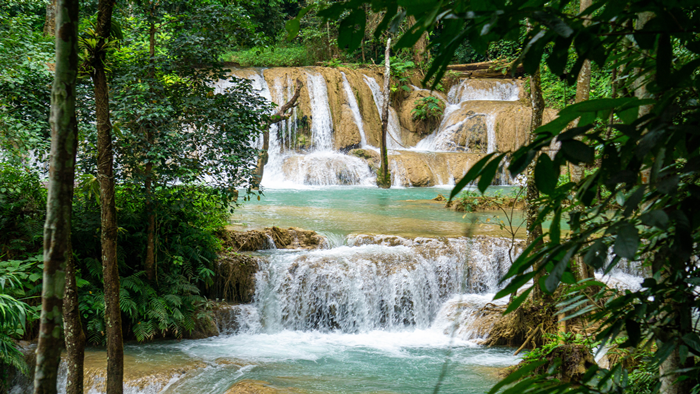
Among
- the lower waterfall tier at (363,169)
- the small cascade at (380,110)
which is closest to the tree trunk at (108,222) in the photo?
the lower waterfall tier at (363,169)

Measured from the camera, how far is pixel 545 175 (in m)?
0.71

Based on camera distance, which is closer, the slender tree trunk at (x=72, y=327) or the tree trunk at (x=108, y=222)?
the slender tree trunk at (x=72, y=327)

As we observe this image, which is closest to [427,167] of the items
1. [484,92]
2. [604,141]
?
[484,92]

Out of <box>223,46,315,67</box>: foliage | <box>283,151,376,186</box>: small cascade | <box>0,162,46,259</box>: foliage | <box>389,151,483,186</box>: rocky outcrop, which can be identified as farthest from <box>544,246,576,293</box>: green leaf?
<box>223,46,315,67</box>: foliage

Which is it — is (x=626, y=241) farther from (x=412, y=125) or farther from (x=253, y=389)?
(x=412, y=125)

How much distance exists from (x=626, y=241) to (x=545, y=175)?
0.49 feet

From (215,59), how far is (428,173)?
12.3 metres

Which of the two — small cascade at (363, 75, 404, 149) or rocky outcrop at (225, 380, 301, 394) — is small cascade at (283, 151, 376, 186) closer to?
small cascade at (363, 75, 404, 149)

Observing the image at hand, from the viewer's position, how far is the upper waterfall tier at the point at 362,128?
689 inches

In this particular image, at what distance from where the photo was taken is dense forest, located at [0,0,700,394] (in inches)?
27.1

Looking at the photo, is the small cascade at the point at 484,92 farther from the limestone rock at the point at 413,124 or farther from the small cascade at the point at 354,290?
the small cascade at the point at 354,290

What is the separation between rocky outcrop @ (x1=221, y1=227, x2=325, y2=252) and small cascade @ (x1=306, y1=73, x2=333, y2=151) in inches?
430

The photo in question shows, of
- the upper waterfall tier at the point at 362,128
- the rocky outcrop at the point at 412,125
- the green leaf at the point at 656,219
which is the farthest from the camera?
the rocky outcrop at the point at 412,125

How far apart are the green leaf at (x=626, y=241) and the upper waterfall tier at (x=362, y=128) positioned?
1633cm
